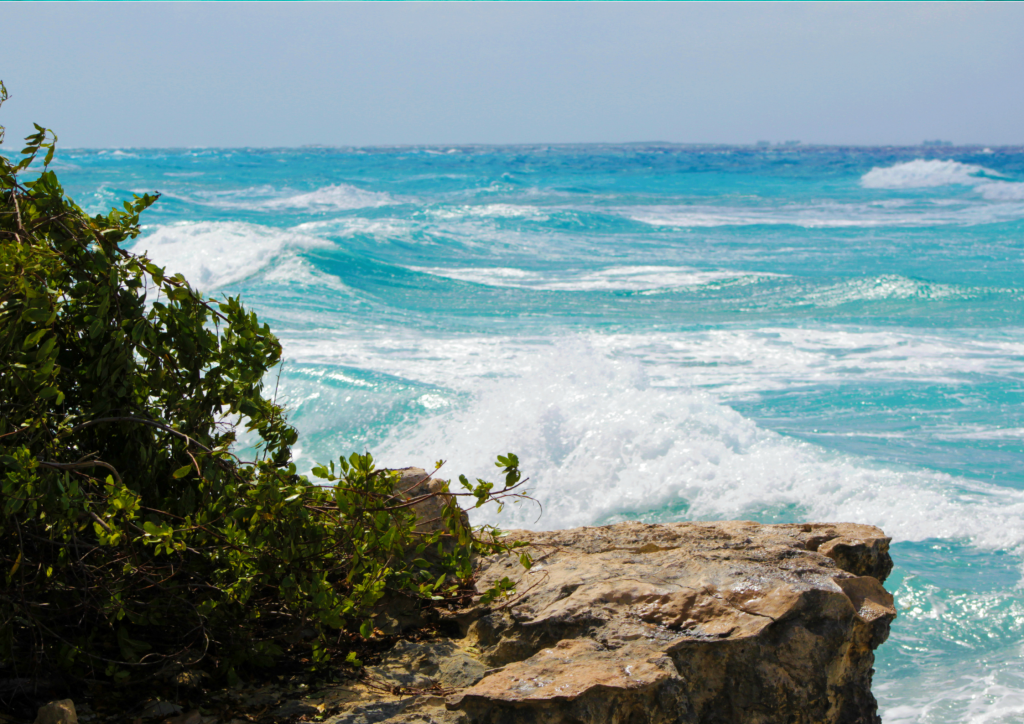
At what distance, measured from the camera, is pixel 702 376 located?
9.42 metres

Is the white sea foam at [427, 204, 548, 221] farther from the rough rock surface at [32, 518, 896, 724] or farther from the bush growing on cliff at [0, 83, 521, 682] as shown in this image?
the rough rock surface at [32, 518, 896, 724]

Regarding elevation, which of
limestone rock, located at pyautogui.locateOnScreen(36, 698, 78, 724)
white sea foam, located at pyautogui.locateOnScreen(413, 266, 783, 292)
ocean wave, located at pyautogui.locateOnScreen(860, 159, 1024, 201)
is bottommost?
limestone rock, located at pyautogui.locateOnScreen(36, 698, 78, 724)

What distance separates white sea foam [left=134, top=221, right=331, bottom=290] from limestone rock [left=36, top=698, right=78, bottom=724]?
574 inches

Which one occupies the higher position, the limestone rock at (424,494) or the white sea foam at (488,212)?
the white sea foam at (488,212)

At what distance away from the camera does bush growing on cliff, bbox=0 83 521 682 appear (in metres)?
2.26

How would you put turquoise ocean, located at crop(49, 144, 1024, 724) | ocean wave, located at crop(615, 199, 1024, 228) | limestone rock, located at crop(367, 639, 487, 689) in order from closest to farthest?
1. limestone rock, located at crop(367, 639, 487, 689)
2. turquoise ocean, located at crop(49, 144, 1024, 724)
3. ocean wave, located at crop(615, 199, 1024, 228)

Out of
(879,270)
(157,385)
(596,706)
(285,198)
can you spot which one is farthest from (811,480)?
(285,198)

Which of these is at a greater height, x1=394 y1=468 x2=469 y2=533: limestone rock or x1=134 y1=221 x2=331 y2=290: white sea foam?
x1=134 y1=221 x2=331 y2=290: white sea foam

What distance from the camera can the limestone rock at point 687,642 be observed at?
2.21 meters

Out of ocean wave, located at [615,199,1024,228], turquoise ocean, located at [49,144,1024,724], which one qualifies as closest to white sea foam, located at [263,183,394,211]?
turquoise ocean, located at [49,144,1024,724]

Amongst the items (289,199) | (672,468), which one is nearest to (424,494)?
(672,468)

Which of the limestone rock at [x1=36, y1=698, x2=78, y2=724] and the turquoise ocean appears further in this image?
the turquoise ocean

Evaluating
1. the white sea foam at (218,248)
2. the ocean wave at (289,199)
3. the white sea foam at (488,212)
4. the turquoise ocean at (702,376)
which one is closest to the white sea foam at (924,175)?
the turquoise ocean at (702,376)

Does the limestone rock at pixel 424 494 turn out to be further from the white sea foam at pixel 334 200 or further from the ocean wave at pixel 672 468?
the white sea foam at pixel 334 200
